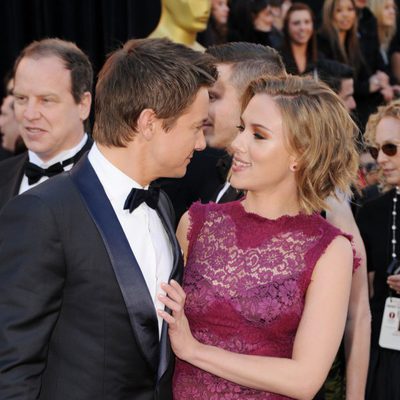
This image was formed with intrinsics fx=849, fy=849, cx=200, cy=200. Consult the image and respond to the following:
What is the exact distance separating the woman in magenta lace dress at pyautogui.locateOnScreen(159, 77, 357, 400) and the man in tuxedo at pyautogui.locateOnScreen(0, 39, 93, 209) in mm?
1129

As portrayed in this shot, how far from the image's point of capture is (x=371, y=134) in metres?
3.96

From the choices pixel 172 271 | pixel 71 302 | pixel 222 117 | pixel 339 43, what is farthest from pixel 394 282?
pixel 339 43

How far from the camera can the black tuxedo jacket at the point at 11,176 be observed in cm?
357

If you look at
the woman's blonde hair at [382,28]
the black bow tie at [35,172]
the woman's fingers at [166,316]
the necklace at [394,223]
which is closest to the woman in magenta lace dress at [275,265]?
the woman's fingers at [166,316]

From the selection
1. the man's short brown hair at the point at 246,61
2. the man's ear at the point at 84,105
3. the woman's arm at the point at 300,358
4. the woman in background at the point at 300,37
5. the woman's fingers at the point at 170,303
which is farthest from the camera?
the woman in background at the point at 300,37

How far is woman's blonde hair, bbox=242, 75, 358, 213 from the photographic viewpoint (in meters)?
2.60

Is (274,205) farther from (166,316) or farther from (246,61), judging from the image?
(246,61)

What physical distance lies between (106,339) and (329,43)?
550cm

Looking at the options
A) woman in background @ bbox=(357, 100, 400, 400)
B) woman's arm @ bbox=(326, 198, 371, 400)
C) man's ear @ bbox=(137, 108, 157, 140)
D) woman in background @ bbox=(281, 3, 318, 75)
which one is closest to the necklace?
woman in background @ bbox=(357, 100, 400, 400)

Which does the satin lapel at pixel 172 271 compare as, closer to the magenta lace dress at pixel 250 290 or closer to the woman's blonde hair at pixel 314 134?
the magenta lace dress at pixel 250 290

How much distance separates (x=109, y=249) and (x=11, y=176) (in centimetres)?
163

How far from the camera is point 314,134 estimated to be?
8.52ft

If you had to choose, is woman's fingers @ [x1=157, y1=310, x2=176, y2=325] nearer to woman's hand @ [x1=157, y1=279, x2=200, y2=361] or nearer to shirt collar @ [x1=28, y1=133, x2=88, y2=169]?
woman's hand @ [x1=157, y1=279, x2=200, y2=361]

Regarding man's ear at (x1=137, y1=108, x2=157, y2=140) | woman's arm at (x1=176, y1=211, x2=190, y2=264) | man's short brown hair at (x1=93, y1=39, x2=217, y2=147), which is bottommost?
woman's arm at (x1=176, y1=211, x2=190, y2=264)
